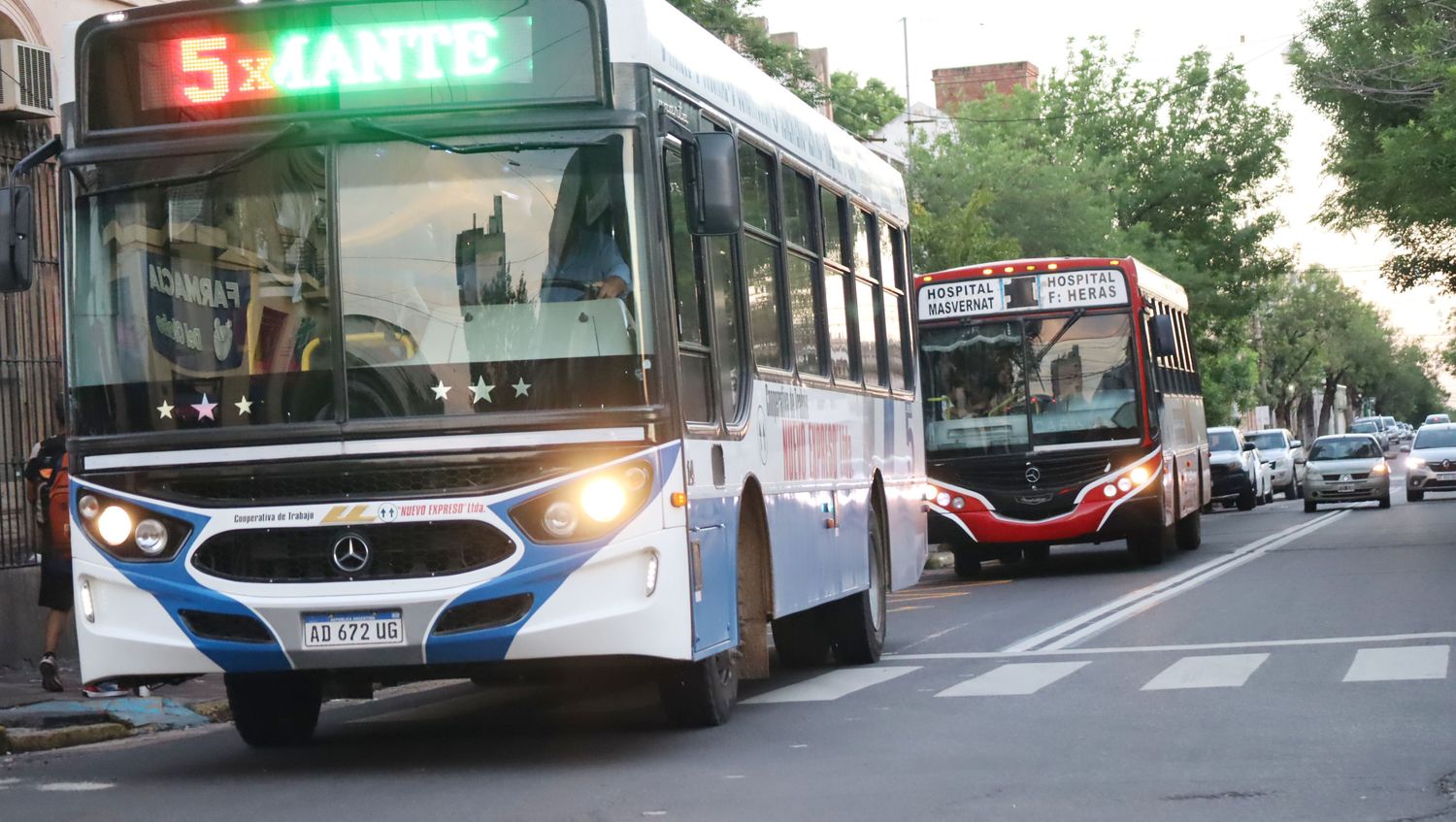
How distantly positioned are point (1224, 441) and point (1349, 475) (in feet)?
15.1

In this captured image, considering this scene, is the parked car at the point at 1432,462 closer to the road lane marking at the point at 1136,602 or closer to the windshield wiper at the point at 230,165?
the road lane marking at the point at 1136,602

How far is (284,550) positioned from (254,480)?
1.02ft

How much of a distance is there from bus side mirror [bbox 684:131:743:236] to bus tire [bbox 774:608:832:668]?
5.09 m

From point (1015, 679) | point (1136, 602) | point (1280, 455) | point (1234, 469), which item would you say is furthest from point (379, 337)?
point (1280, 455)

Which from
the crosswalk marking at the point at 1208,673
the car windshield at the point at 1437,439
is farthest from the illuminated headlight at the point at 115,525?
the car windshield at the point at 1437,439

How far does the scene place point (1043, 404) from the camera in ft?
79.1

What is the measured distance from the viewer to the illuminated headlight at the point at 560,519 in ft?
29.6

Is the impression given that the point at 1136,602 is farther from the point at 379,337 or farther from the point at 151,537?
the point at 151,537

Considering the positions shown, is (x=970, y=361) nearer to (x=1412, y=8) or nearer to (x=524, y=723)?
(x=524, y=723)

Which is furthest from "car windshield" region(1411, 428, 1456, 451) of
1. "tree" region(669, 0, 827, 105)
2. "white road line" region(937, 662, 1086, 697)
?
"white road line" region(937, 662, 1086, 697)

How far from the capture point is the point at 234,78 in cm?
932

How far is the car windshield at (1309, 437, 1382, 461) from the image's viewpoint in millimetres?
43094

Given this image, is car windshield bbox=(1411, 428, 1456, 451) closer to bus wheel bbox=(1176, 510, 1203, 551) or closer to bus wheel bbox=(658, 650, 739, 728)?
bus wheel bbox=(1176, 510, 1203, 551)

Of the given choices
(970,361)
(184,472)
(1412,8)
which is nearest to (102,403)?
(184,472)
